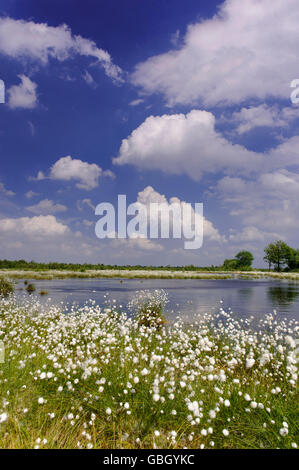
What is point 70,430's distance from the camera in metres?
4.79

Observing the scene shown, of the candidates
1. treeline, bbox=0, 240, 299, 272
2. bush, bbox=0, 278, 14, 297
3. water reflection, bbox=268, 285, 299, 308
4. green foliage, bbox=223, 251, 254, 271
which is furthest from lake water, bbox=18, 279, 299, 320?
green foliage, bbox=223, 251, 254, 271

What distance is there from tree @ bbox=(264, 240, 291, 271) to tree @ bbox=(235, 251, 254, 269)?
16459 mm

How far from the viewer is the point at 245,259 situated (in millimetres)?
131750

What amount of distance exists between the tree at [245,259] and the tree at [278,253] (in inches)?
648

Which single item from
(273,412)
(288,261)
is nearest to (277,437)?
(273,412)

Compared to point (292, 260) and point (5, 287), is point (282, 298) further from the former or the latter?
point (292, 260)

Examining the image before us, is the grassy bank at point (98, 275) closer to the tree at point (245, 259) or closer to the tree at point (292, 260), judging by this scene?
the tree at point (292, 260)

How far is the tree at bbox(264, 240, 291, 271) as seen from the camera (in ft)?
358

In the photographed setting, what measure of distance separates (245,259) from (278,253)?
76.0 ft

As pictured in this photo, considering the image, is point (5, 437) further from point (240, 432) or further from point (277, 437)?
point (277, 437)

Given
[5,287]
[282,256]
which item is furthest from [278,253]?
[5,287]

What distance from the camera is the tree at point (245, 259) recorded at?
130625 millimetres

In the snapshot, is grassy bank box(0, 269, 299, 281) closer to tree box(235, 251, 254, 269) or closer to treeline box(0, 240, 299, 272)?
treeline box(0, 240, 299, 272)
